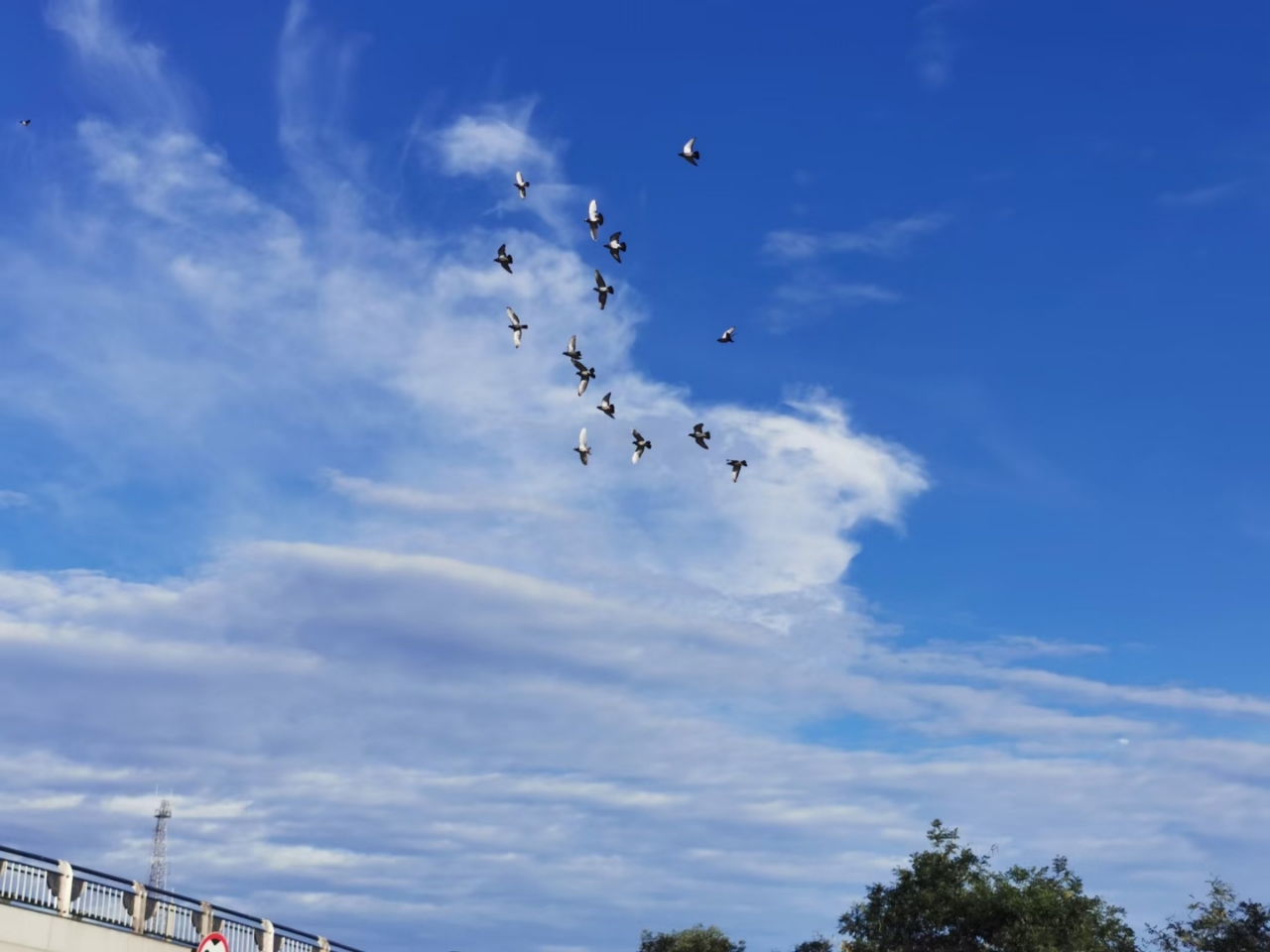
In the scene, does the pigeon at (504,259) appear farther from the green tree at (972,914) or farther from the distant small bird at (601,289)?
the green tree at (972,914)

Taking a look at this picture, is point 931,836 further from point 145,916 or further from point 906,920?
point 145,916

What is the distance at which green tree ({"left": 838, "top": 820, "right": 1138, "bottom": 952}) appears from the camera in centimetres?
6738

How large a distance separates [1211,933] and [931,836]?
670 inches

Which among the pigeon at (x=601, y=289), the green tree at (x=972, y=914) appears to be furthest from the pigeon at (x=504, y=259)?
the green tree at (x=972, y=914)

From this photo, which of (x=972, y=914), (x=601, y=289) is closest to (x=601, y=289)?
(x=601, y=289)

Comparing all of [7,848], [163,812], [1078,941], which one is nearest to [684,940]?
[1078,941]

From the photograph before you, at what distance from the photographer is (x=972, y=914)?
68.9 metres

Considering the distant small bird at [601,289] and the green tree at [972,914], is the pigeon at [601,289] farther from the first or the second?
the green tree at [972,914]

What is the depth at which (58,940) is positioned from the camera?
31766mm

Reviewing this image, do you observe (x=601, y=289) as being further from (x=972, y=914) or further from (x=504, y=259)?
(x=972, y=914)

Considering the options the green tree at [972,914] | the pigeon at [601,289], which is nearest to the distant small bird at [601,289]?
the pigeon at [601,289]

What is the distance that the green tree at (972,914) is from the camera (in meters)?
67.4

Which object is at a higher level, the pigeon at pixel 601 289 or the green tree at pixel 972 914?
the pigeon at pixel 601 289

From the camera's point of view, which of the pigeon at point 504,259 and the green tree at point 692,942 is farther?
the green tree at point 692,942
